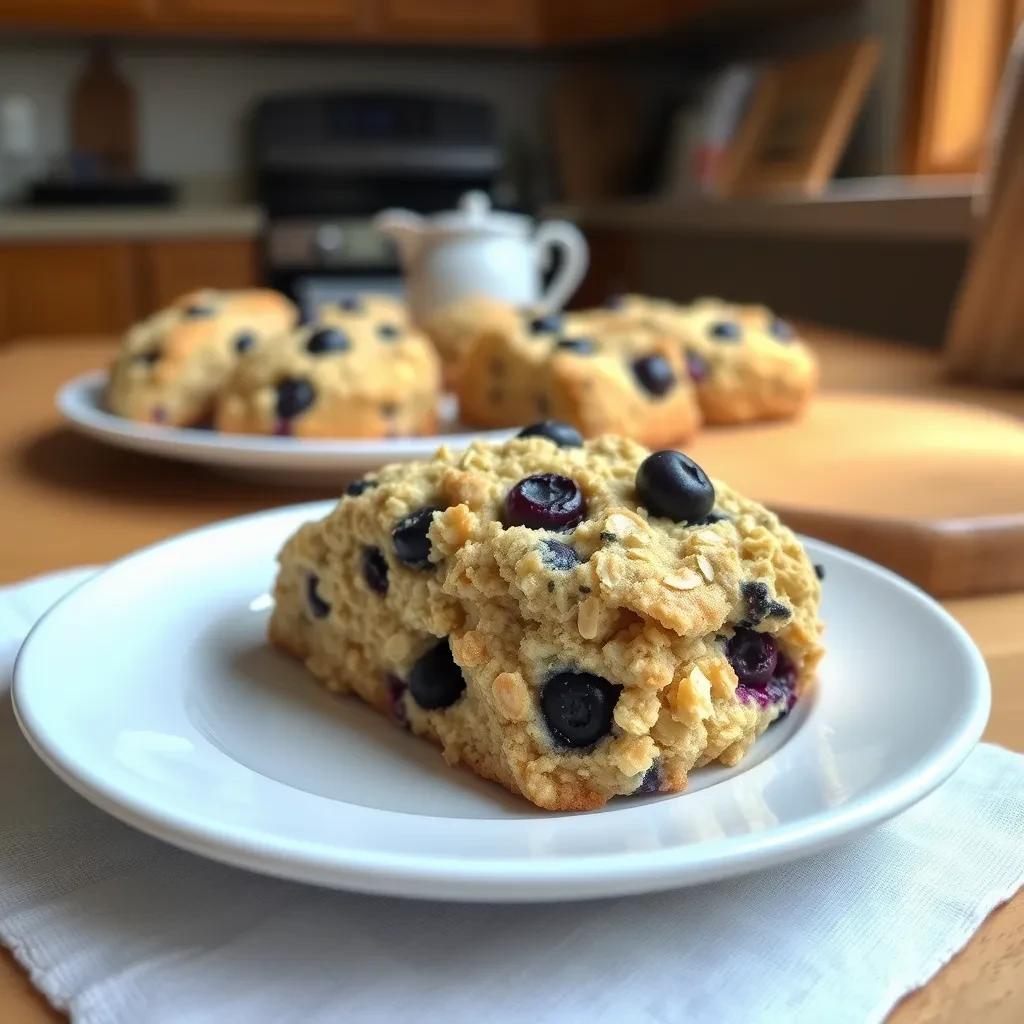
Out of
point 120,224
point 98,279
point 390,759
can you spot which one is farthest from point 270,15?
point 390,759

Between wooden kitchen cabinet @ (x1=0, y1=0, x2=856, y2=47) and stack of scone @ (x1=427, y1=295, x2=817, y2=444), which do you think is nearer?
stack of scone @ (x1=427, y1=295, x2=817, y2=444)

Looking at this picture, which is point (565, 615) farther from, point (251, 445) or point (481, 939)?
point (251, 445)

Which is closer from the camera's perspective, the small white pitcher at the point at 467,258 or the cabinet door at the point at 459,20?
the small white pitcher at the point at 467,258

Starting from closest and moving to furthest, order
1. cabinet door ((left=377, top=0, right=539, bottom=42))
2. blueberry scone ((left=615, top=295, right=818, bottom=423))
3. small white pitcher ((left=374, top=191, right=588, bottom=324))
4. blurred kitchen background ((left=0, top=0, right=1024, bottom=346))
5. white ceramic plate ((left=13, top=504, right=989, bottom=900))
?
white ceramic plate ((left=13, top=504, right=989, bottom=900)) < blueberry scone ((left=615, top=295, right=818, bottom=423)) < small white pitcher ((left=374, top=191, right=588, bottom=324)) < blurred kitchen background ((left=0, top=0, right=1024, bottom=346)) < cabinet door ((left=377, top=0, right=539, bottom=42))

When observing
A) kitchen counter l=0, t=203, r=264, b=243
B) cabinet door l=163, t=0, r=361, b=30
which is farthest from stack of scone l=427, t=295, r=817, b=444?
cabinet door l=163, t=0, r=361, b=30

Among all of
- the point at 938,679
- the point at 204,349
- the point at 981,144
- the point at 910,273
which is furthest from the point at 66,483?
the point at 981,144

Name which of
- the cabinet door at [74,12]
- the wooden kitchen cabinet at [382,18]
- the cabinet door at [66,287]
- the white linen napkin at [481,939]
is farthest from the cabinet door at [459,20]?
the white linen napkin at [481,939]

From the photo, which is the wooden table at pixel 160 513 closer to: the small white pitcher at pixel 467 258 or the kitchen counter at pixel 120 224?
the small white pitcher at pixel 467 258

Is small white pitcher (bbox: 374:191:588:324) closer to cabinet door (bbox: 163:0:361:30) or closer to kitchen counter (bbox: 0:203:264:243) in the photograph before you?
kitchen counter (bbox: 0:203:264:243)
